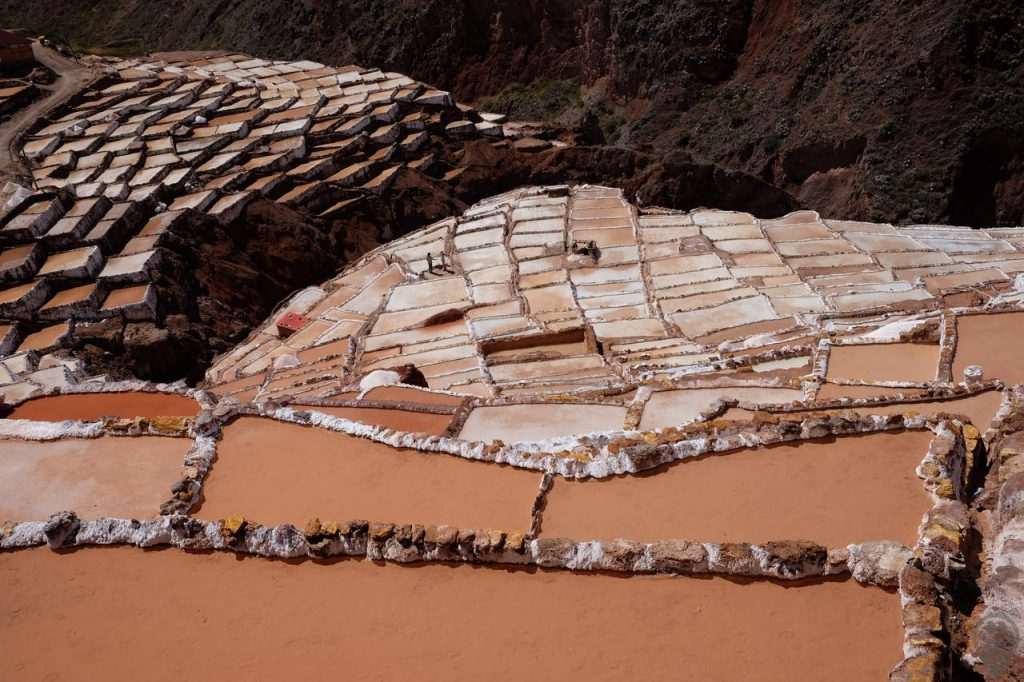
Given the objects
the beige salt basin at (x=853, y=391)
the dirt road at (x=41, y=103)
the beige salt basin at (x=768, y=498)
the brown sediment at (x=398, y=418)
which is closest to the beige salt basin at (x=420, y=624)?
the beige salt basin at (x=768, y=498)

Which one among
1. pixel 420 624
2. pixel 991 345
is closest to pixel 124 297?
pixel 420 624

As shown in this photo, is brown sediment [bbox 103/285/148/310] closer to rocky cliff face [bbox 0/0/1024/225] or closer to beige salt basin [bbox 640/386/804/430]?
beige salt basin [bbox 640/386/804/430]

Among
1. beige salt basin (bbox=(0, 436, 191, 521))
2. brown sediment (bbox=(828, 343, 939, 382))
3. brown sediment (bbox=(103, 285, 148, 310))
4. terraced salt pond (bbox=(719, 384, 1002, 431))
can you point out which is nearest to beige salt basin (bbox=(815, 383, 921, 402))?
terraced salt pond (bbox=(719, 384, 1002, 431))

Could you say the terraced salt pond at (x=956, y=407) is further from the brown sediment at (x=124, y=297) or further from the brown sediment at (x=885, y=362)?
the brown sediment at (x=124, y=297)

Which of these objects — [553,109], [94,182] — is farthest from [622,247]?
[553,109]

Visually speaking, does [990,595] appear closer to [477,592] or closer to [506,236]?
[477,592]

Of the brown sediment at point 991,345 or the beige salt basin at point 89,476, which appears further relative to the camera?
the brown sediment at point 991,345

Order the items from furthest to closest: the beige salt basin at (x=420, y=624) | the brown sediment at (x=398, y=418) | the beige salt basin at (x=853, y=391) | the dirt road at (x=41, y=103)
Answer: the dirt road at (x=41, y=103) < the brown sediment at (x=398, y=418) < the beige salt basin at (x=853, y=391) < the beige salt basin at (x=420, y=624)
